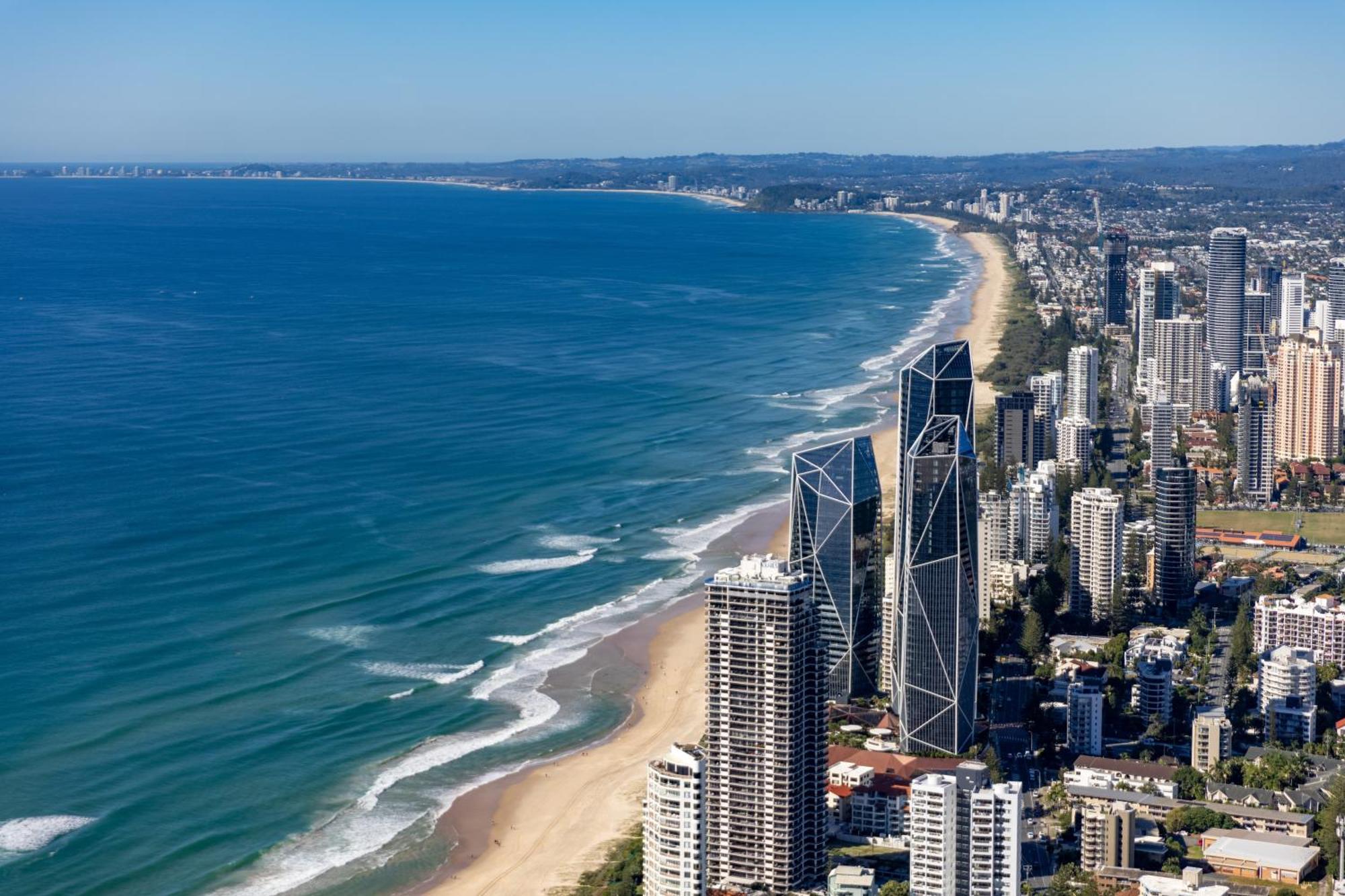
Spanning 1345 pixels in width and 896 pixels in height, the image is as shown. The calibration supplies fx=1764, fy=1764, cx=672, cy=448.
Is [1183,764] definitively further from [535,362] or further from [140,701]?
[535,362]

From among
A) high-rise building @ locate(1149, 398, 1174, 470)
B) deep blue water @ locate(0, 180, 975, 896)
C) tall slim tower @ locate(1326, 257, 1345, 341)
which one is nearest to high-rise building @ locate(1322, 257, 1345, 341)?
tall slim tower @ locate(1326, 257, 1345, 341)

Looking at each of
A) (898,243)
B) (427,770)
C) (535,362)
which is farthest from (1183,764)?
(898,243)

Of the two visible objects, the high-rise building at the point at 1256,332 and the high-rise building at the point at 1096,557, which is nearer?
the high-rise building at the point at 1096,557

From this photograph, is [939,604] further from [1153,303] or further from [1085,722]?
[1153,303]

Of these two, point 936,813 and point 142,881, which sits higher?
point 936,813

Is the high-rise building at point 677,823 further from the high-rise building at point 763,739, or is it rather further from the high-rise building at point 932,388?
the high-rise building at point 932,388

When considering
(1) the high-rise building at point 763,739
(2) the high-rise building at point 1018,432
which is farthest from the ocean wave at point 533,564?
(2) the high-rise building at point 1018,432
